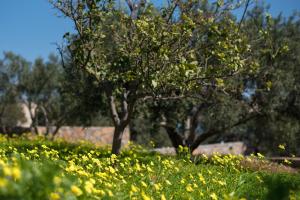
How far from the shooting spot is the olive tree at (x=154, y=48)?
35.3 ft

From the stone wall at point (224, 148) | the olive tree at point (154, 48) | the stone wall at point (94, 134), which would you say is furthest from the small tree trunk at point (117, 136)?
the stone wall at point (94, 134)

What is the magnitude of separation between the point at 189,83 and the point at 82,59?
2681 mm

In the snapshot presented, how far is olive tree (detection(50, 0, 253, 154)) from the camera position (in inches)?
424

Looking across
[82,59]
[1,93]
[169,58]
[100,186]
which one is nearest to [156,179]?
[100,186]

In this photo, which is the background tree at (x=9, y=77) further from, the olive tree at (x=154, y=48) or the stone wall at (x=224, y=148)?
the olive tree at (x=154, y=48)

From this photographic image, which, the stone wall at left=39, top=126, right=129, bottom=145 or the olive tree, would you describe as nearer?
the olive tree

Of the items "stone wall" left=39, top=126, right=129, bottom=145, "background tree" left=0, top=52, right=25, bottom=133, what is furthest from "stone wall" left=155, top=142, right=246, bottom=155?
"background tree" left=0, top=52, right=25, bottom=133

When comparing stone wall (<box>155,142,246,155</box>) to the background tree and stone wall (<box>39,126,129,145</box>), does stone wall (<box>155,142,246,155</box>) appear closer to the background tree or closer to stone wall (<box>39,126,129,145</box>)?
stone wall (<box>39,126,129,145</box>)

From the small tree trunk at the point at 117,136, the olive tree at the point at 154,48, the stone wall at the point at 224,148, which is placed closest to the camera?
the olive tree at the point at 154,48

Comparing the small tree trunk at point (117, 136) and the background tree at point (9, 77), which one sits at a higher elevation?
the background tree at point (9, 77)

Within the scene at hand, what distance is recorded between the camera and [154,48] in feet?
34.9

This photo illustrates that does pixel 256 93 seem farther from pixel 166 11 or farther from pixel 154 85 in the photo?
pixel 154 85

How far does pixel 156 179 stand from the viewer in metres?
8.33

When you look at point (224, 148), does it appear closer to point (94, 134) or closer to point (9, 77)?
point (94, 134)
